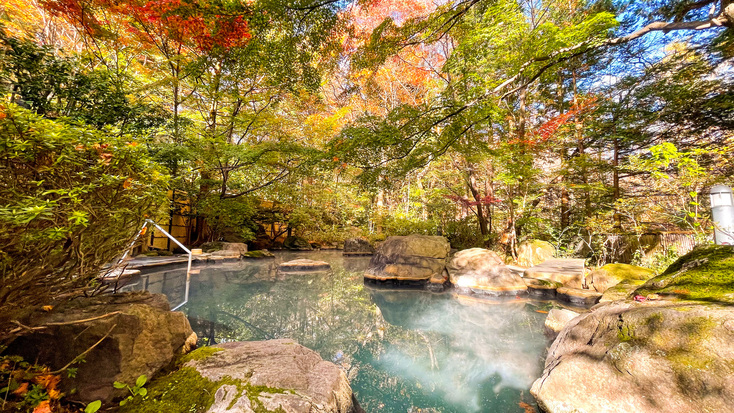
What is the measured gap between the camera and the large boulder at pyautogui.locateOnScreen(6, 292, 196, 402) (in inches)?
61.1

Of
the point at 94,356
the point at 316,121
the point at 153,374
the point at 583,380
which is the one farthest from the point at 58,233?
the point at 316,121

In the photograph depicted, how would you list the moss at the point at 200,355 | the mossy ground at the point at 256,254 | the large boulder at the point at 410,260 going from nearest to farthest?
the moss at the point at 200,355, the large boulder at the point at 410,260, the mossy ground at the point at 256,254

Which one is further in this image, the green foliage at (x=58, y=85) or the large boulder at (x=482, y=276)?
the large boulder at (x=482, y=276)

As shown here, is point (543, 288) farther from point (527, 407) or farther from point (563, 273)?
point (527, 407)

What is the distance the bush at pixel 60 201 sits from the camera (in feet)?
4.29

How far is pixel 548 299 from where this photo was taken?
→ 602cm

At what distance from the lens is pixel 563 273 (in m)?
6.27

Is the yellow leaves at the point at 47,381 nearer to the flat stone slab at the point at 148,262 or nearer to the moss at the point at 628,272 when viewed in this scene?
the flat stone slab at the point at 148,262

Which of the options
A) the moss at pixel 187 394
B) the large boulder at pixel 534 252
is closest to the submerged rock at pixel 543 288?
the large boulder at pixel 534 252

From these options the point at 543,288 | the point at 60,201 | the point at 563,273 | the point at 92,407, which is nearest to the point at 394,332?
the point at 92,407

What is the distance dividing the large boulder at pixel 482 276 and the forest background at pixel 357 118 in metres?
2.62

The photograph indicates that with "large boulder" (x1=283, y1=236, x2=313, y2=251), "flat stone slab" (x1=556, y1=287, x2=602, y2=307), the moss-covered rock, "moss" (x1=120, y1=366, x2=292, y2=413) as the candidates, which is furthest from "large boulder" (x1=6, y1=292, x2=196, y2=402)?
"large boulder" (x1=283, y1=236, x2=313, y2=251)

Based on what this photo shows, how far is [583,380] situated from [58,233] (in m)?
3.45

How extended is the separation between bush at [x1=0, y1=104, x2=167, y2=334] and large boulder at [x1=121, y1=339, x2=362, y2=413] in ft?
3.13
